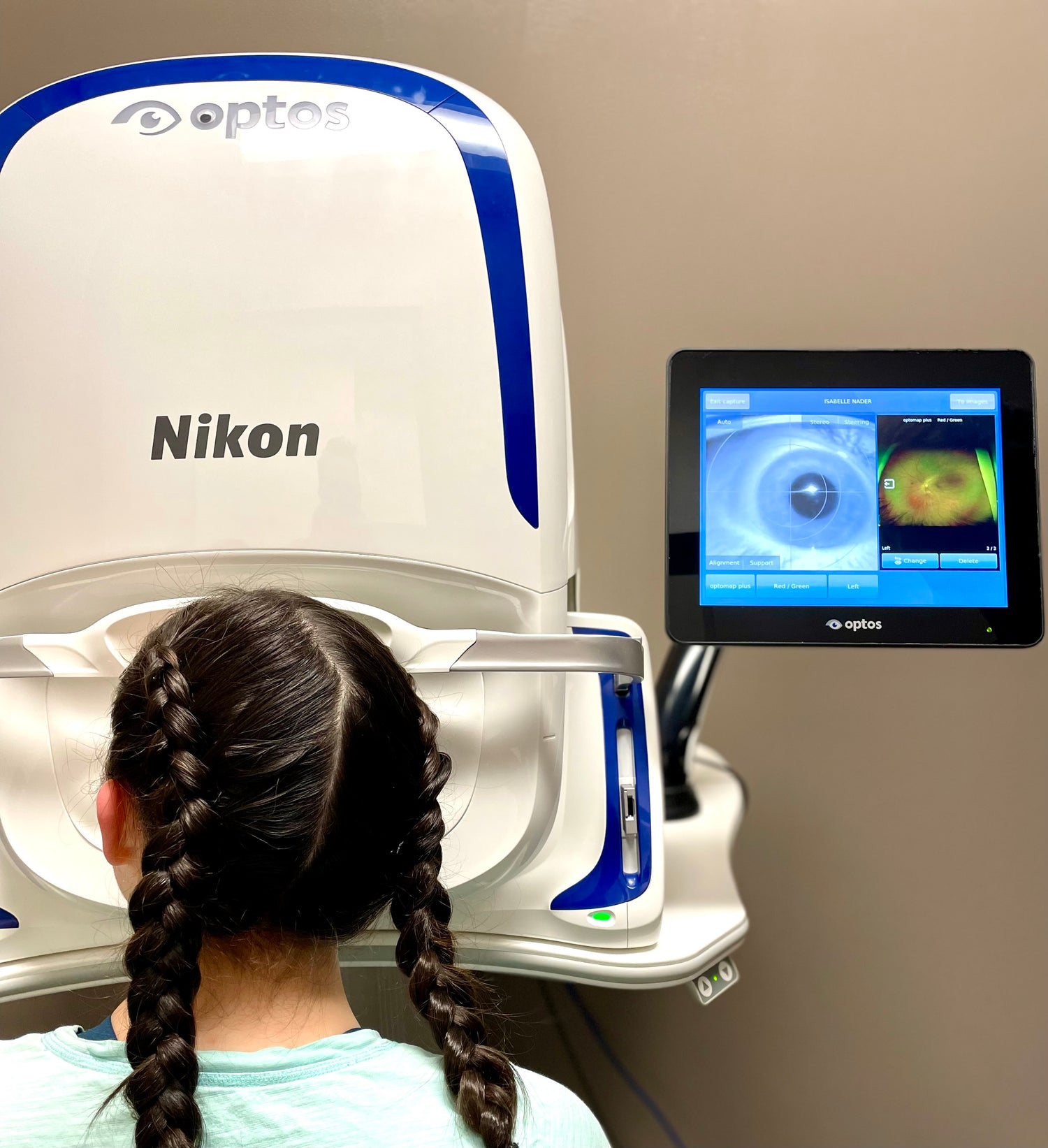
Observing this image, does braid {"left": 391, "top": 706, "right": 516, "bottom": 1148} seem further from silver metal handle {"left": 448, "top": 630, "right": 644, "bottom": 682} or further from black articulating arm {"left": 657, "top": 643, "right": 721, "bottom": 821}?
black articulating arm {"left": 657, "top": 643, "right": 721, "bottom": 821}

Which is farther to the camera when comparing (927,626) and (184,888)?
(927,626)

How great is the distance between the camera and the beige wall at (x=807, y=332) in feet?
4.92

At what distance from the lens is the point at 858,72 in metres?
1.50

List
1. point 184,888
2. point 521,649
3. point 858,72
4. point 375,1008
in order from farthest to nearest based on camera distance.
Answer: point 858,72
point 375,1008
point 521,649
point 184,888

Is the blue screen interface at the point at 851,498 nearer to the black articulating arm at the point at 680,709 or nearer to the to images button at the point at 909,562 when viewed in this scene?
the to images button at the point at 909,562

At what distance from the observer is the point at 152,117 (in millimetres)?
843

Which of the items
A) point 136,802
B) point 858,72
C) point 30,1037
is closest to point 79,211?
point 136,802

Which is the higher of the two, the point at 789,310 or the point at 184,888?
the point at 789,310

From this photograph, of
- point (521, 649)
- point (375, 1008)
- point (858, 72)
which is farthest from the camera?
point (858, 72)

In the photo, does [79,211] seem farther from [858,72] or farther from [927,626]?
[858,72]

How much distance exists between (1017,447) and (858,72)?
2.78ft

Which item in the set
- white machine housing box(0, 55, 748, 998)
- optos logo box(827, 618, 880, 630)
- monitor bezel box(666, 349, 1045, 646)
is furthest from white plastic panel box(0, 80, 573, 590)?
optos logo box(827, 618, 880, 630)

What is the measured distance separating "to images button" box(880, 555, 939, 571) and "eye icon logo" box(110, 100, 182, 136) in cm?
75

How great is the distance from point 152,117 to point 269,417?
280 millimetres
